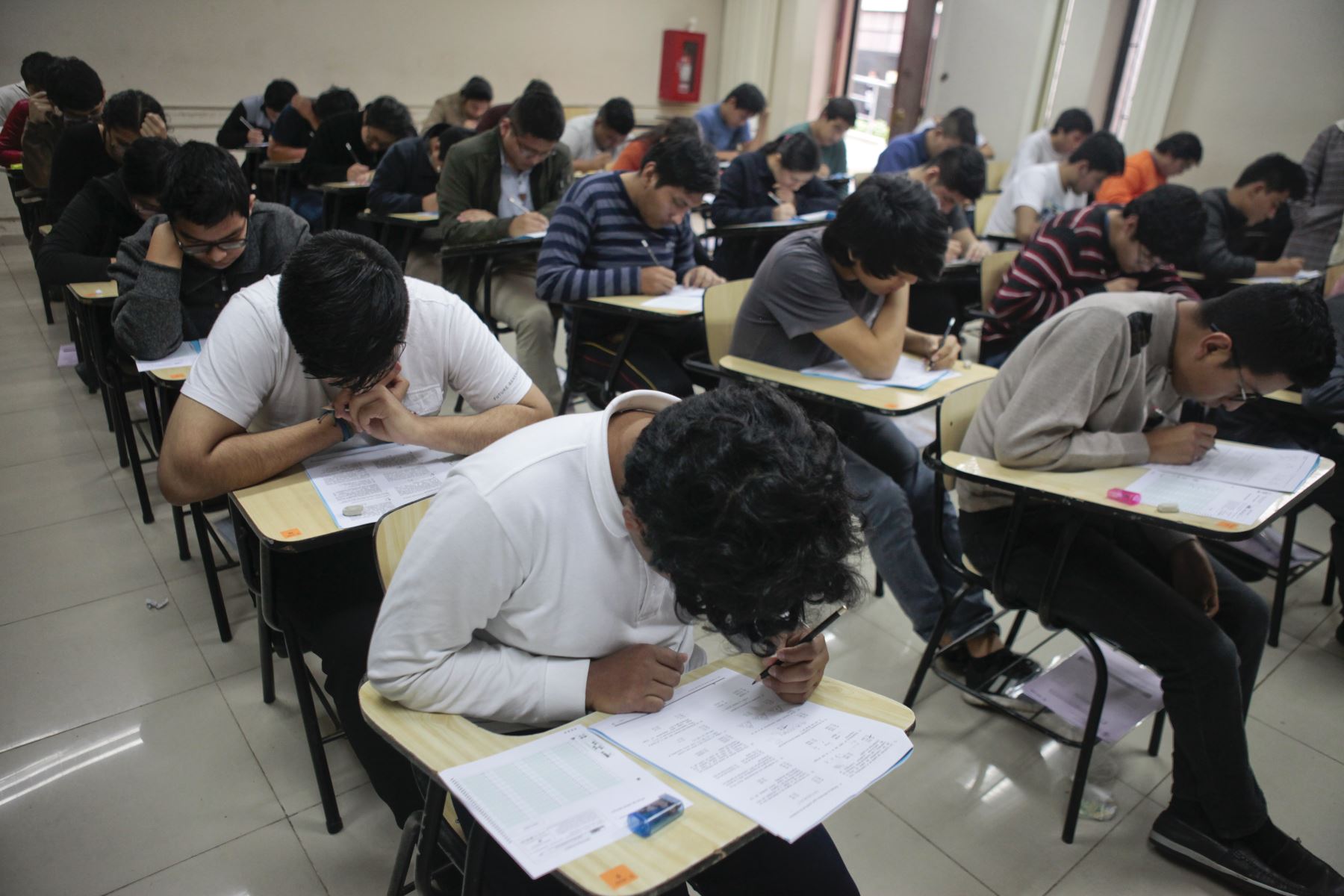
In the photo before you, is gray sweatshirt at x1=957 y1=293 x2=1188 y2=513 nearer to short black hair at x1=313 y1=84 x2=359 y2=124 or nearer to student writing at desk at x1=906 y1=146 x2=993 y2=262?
student writing at desk at x1=906 y1=146 x2=993 y2=262

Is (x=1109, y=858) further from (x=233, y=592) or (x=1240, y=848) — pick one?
(x=233, y=592)

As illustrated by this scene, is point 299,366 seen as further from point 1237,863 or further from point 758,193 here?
point 758,193

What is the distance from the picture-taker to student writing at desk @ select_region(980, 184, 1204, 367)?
255 centimetres

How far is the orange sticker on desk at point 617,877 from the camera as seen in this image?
67 centimetres

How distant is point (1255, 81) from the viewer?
5.61 metres

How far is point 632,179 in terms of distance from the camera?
8.76 ft

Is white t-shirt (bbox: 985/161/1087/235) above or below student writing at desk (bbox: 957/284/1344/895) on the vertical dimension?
above

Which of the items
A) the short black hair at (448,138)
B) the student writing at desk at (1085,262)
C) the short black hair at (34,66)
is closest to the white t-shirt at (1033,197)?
the student writing at desk at (1085,262)

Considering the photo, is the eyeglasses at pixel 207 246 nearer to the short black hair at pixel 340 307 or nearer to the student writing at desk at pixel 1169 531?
the short black hair at pixel 340 307

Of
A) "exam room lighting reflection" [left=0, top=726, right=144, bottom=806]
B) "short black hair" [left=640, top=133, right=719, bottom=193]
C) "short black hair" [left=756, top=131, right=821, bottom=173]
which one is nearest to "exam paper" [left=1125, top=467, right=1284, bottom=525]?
"short black hair" [left=640, top=133, right=719, bottom=193]

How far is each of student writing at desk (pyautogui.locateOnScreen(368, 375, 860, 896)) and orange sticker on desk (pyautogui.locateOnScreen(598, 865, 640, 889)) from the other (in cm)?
24

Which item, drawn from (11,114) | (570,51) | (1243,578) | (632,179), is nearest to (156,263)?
(632,179)

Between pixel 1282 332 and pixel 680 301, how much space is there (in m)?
1.54

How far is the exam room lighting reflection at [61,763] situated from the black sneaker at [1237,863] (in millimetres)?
2132
